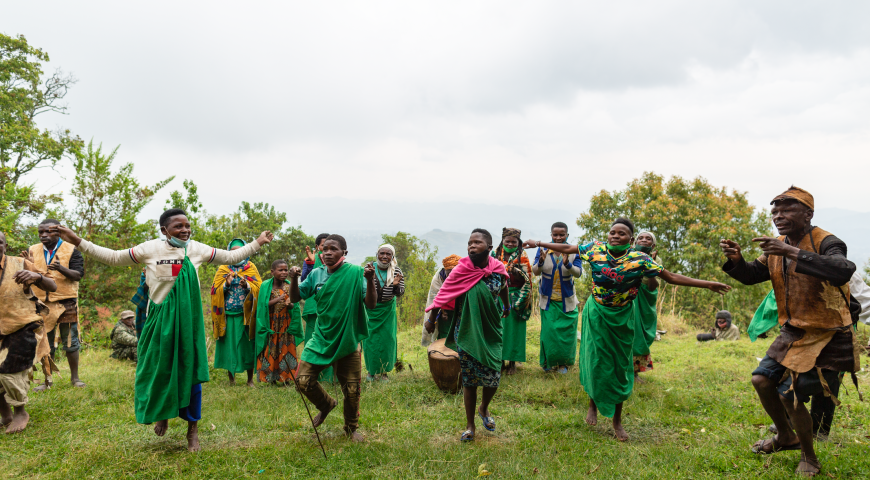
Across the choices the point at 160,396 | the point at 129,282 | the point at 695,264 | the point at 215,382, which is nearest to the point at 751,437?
the point at 160,396

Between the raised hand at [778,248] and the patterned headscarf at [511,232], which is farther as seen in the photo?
the patterned headscarf at [511,232]

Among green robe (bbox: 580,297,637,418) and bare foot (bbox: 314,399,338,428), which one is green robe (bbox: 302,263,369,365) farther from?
green robe (bbox: 580,297,637,418)

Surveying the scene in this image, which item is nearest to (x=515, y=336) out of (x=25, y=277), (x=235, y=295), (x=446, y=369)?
(x=446, y=369)

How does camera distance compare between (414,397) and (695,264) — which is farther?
(695,264)

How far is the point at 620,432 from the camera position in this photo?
16.0ft

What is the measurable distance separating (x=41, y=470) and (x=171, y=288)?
1.76 metres

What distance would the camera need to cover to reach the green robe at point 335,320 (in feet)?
14.9

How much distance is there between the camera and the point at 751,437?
4.70 m

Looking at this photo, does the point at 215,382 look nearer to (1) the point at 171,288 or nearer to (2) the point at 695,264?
(1) the point at 171,288

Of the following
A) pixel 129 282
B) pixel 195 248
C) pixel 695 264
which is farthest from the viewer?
pixel 695 264

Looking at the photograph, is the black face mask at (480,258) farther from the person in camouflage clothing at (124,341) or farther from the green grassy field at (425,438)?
the person in camouflage clothing at (124,341)

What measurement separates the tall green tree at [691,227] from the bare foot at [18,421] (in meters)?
16.8

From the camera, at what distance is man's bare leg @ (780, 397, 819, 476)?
12.5 ft

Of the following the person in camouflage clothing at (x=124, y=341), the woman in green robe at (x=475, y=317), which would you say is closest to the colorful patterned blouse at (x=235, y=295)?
the person in camouflage clothing at (x=124, y=341)
